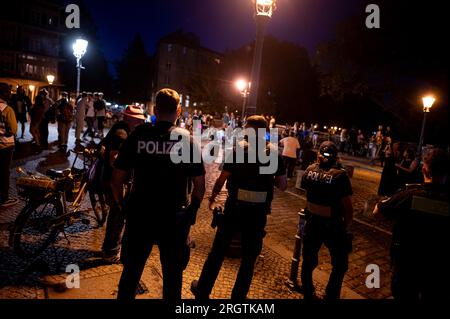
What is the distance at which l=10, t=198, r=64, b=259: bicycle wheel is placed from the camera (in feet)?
14.1

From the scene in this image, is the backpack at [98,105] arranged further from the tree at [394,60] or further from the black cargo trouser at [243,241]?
the tree at [394,60]

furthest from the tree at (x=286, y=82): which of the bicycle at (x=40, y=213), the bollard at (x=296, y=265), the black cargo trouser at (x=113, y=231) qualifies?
the black cargo trouser at (x=113, y=231)

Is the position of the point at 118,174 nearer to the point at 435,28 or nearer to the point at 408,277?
the point at 408,277

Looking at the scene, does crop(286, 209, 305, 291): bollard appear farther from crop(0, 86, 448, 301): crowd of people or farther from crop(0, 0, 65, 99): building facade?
crop(0, 0, 65, 99): building facade

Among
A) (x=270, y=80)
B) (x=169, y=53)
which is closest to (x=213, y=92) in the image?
(x=270, y=80)

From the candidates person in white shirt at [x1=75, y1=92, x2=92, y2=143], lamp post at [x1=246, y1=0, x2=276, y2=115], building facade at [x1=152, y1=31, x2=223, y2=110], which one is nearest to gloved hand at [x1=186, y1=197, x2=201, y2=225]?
lamp post at [x1=246, y1=0, x2=276, y2=115]

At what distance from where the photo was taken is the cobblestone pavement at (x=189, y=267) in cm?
382

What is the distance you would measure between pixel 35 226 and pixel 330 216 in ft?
12.3

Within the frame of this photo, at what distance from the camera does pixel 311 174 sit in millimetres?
3914

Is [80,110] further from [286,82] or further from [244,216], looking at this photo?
[286,82]

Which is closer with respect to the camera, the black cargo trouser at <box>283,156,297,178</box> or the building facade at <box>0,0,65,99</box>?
the black cargo trouser at <box>283,156,297,178</box>

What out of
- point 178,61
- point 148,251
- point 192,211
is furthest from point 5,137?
point 178,61

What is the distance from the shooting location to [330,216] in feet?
12.4
